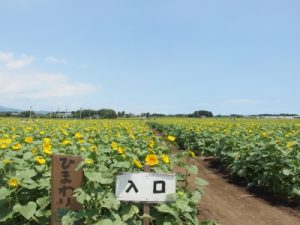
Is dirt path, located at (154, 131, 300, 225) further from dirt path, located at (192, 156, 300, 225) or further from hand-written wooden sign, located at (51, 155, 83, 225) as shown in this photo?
hand-written wooden sign, located at (51, 155, 83, 225)

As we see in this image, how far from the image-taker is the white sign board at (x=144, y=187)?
12.6ft

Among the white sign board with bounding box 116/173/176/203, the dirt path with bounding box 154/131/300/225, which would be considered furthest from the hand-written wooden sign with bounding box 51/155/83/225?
the dirt path with bounding box 154/131/300/225

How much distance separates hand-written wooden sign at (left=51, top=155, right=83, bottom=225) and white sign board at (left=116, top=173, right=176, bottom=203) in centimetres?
62

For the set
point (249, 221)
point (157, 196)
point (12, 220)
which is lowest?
point (249, 221)

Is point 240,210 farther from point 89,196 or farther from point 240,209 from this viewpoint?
point 89,196

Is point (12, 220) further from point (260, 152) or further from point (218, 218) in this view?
point (260, 152)

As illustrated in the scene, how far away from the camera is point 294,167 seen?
25.5 feet

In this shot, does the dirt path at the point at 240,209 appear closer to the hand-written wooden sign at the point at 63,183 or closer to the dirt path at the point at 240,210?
the dirt path at the point at 240,210

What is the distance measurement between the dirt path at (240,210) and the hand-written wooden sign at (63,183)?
2.95 metres

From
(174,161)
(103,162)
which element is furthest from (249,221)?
(103,162)

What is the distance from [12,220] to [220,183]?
6541 millimetres

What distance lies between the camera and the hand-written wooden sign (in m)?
4.21

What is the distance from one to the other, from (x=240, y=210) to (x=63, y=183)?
4149 millimetres

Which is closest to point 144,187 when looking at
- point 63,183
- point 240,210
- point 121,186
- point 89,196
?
point 121,186
